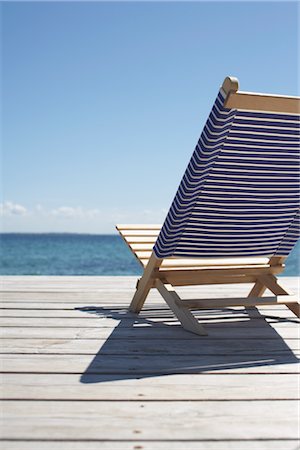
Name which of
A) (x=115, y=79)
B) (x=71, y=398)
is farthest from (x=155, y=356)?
(x=115, y=79)

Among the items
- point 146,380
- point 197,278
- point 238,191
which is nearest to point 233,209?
point 238,191

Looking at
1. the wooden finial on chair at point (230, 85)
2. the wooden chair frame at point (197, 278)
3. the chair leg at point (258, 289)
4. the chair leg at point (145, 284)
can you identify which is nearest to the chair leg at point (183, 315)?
the wooden chair frame at point (197, 278)

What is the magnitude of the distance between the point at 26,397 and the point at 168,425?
1.62ft

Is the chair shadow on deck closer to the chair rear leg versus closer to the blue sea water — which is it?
the chair rear leg

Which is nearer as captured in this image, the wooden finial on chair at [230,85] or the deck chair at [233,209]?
the wooden finial on chair at [230,85]

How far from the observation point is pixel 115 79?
26547 millimetres

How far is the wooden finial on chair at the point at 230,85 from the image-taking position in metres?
1.94

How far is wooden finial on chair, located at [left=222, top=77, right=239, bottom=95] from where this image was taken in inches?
76.3

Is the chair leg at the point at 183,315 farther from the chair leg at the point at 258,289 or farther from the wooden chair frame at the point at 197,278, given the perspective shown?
the chair leg at the point at 258,289

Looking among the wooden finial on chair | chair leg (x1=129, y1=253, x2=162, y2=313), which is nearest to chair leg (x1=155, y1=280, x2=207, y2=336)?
chair leg (x1=129, y1=253, x2=162, y2=313)

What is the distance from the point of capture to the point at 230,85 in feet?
6.37

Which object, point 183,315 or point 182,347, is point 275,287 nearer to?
point 183,315

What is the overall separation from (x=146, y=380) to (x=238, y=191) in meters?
1.09

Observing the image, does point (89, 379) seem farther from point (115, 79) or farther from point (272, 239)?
point (115, 79)
